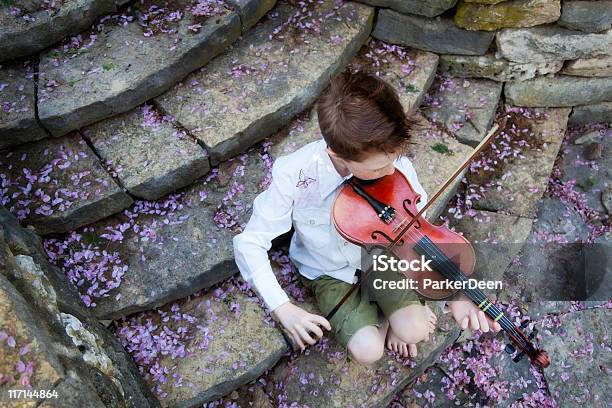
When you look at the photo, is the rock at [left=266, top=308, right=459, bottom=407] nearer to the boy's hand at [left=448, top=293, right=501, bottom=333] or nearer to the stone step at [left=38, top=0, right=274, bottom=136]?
the boy's hand at [left=448, top=293, right=501, bottom=333]

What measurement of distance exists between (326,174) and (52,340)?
3.69 ft

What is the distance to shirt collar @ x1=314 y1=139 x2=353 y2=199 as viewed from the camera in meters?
2.16

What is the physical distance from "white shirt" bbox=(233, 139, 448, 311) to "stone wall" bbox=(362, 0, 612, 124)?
1.20 metres

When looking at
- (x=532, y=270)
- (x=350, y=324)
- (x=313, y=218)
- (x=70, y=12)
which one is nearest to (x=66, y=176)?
(x=70, y=12)

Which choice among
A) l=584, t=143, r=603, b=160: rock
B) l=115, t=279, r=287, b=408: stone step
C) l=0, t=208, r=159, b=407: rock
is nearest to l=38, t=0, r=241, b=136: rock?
l=0, t=208, r=159, b=407: rock

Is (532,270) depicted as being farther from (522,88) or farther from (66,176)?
(66,176)

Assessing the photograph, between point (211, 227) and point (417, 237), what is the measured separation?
1.05 metres

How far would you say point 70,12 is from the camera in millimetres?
2723

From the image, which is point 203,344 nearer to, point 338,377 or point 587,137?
point 338,377

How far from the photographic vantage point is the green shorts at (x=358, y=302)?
2.33m

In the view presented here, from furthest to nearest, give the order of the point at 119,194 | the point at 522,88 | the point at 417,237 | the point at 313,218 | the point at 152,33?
the point at 522,88 < the point at 152,33 < the point at 119,194 < the point at 313,218 < the point at 417,237

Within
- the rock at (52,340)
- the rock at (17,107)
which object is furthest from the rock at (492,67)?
the rock at (52,340)

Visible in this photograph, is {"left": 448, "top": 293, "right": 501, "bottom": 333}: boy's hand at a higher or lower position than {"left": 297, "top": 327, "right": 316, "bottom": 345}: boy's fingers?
higher

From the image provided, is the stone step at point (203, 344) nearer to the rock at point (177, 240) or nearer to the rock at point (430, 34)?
the rock at point (177, 240)
